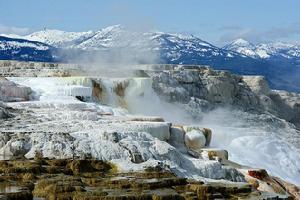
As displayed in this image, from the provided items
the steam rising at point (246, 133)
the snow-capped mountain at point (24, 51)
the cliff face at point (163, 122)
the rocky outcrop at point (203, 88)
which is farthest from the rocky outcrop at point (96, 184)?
the snow-capped mountain at point (24, 51)

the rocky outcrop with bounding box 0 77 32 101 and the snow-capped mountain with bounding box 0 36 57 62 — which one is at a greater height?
the snow-capped mountain with bounding box 0 36 57 62

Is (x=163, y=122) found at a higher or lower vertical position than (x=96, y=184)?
higher

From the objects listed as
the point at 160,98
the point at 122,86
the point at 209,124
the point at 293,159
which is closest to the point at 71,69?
the point at 122,86

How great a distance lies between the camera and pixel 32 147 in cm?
2038

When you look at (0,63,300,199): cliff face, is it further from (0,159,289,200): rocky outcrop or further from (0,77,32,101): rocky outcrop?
(0,159,289,200): rocky outcrop

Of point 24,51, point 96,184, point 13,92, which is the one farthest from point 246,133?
point 24,51

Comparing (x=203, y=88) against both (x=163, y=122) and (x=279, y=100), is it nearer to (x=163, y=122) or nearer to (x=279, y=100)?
(x=279, y=100)

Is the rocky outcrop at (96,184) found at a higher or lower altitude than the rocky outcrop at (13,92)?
lower

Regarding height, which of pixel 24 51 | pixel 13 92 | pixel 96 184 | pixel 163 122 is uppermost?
pixel 24 51

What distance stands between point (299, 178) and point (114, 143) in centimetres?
1789

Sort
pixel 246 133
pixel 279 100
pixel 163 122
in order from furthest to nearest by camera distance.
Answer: pixel 279 100, pixel 246 133, pixel 163 122

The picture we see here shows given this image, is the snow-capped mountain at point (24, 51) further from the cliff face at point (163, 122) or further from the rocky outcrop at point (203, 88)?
the cliff face at point (163, 122)

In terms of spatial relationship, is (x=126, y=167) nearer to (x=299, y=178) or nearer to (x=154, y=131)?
(x=154, y=131)

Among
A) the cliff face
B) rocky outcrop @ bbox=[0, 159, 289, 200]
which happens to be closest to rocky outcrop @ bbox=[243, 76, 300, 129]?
the cliff face
